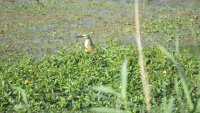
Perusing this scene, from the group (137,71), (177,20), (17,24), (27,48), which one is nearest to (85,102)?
(137,71)

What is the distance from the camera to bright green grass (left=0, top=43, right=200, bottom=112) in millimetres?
4383

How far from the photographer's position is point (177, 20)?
34.6 ft

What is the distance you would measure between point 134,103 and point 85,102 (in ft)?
1.73

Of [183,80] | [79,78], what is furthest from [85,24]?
[183,80]

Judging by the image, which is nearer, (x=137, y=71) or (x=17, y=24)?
(x=137, y=71)

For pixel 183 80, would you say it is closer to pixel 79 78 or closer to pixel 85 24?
pixel 79 78

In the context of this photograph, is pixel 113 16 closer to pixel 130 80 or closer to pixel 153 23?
pixel 153 23

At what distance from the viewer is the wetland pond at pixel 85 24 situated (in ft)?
27.1

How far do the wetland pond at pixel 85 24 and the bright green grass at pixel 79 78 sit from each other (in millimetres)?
1664

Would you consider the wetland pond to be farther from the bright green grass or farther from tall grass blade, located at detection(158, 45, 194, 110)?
tall grass blade, located at detection(158, 45, 194, 110)

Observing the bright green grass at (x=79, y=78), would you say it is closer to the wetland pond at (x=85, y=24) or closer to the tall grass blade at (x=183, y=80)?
the wetland pond at (x=85, y=24)

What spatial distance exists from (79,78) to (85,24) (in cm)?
551

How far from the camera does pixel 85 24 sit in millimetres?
10203

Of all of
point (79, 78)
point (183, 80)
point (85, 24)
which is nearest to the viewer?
point (183, 80)
